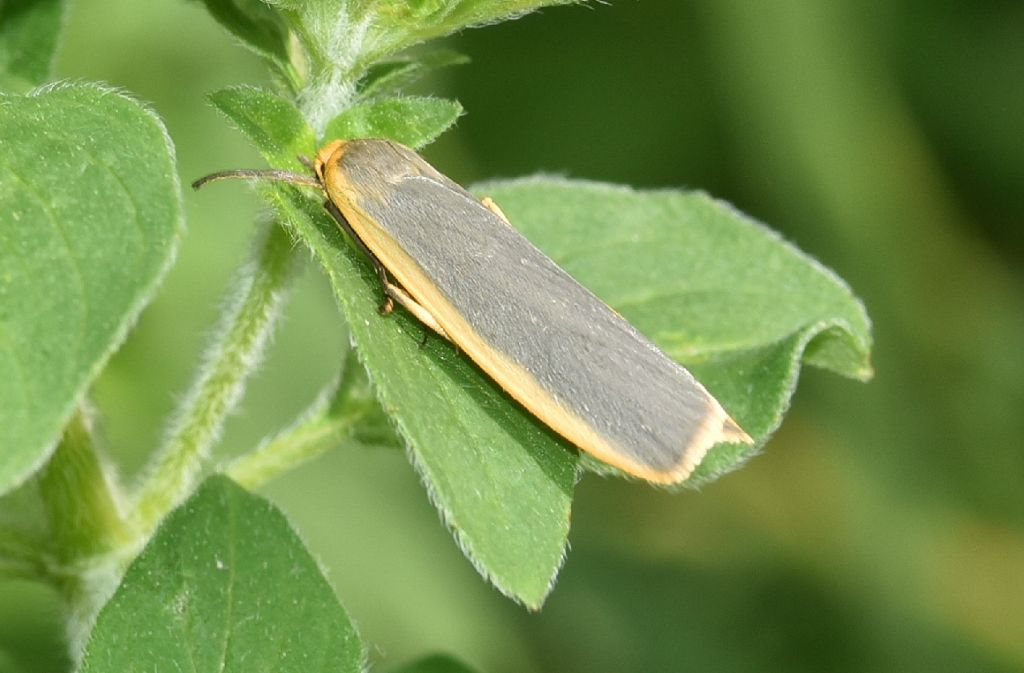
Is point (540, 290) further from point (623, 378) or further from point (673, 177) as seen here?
point (673, 177)

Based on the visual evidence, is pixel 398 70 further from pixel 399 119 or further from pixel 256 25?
pixel 256 25

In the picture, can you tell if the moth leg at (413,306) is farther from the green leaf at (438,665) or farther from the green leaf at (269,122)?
the green leaf at (438,665)

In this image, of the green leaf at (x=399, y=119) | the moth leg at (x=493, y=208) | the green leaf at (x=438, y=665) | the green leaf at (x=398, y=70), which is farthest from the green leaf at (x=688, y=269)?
the green leaf at (x=438, y=665)

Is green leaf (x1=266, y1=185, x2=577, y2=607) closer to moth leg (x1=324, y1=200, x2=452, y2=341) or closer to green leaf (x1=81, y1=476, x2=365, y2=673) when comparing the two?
moth leg (x1=324, y1=200, x2=452, y2=341)

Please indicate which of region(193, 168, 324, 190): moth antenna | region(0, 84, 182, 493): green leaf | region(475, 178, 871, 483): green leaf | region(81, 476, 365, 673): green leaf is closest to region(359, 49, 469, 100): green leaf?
region(193, 168, 324, 190): moth antenna

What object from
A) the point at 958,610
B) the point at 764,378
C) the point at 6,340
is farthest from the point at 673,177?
the point at 6,340

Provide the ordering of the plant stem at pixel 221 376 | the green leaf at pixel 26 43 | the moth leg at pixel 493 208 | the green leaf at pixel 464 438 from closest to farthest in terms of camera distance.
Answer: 1. the green leaf at pixel 464 438
2. the plant stem at pixel 221 376
3. the moth leg at pixel 493 208
4. the green leaf at pixel 26 43
